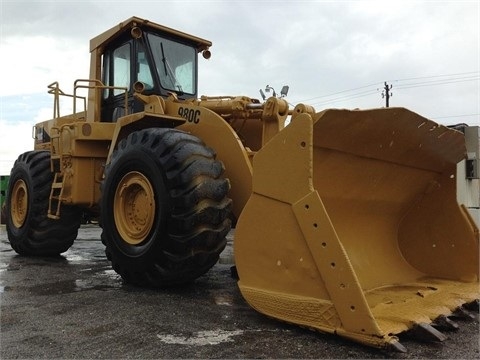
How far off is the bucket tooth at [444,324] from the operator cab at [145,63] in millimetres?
3784

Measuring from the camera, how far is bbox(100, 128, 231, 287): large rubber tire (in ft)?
12.7

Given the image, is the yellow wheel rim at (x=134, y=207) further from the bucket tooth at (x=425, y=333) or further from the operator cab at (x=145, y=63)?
the bucket tooth at (x=425, y=333)

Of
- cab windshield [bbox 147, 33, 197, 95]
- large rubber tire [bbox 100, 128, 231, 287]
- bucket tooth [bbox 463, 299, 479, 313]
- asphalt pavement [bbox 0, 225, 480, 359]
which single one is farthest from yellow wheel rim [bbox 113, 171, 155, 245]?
bucket tooth [bbox 463, 299, 479, 313]

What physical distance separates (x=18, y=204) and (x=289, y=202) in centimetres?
580

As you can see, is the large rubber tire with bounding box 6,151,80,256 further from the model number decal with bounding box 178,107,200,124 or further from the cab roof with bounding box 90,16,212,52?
the model number decal with bounding box 178,107,200,124

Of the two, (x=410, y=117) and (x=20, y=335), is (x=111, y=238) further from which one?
(x=410, y=117)

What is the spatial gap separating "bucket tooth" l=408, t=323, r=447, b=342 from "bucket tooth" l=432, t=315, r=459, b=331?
0.61ft

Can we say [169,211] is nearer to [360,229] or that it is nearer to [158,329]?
[158,329]

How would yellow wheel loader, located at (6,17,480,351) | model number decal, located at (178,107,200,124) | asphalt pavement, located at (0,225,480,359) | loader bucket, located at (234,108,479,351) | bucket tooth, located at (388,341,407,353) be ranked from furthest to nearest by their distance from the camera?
model number decal, located at (178,107,200,124) < yellow wheel loader, located at (6,17,480,351) < loader bucket, located at (234,108,479,351) < asphalt pavement, located at (0,225,480,359) < bucket tooth, located at (388,341,407,353)

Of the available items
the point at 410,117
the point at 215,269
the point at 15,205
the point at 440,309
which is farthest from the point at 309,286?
the point at 15,205

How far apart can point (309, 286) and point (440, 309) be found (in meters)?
0.98

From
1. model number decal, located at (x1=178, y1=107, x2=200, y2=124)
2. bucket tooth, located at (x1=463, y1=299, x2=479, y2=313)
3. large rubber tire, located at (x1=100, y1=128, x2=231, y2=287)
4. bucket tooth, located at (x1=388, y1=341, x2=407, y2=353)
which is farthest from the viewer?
model number decal, located at (x1=178, y1=107, x2=200, y2=124)

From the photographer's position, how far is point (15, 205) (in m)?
7.39

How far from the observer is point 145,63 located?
5.63m
